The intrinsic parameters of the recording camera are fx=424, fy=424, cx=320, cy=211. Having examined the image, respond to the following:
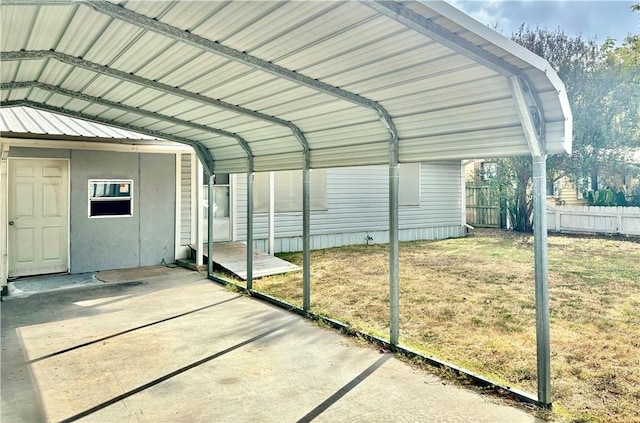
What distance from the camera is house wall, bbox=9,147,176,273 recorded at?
7758mm

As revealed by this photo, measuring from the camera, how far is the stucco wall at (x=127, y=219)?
7793mm

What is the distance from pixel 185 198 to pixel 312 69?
609cm

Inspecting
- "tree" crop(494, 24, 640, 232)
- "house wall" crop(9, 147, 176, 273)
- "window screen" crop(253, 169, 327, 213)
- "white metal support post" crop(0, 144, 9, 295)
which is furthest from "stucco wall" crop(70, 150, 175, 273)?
"tree" crop(494, 24, 640, 232)

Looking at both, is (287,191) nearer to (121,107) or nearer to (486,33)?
(121,107)

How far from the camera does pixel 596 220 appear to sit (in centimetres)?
1404

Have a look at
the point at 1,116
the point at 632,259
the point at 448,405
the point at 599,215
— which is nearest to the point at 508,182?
the point at 599,215

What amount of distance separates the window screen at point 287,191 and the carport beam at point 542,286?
24.4 feet

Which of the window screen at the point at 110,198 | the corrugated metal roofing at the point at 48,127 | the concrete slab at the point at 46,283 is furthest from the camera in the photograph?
the window screen at the point at 110,198

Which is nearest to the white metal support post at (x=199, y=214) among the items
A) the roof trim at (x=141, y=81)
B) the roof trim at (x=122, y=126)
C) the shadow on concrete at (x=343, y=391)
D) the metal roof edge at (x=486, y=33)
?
the roof trim at (x=122, y=126)

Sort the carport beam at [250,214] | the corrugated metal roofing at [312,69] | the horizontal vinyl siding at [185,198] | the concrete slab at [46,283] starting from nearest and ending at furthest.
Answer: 1. the corrugated metal roofing at [312,69]
2. the carport beam at [250,214]
3. the concrete slab at [46,283]
4. the horizontal vinyl siding at [185,198]

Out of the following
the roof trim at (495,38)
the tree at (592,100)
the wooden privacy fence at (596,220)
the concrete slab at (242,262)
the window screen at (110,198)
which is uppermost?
the tree at (592,100)

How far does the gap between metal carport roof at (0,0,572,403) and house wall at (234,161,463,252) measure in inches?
198

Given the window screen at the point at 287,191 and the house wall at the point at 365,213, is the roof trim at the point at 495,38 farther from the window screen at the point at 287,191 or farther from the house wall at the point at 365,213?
the window screen at the point at 287,191

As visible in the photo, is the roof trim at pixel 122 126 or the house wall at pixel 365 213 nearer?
the roof trim at pixel 122 126
